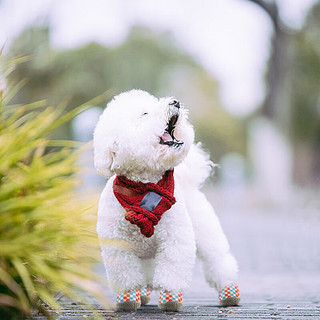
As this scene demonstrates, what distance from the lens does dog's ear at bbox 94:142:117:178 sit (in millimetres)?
3266

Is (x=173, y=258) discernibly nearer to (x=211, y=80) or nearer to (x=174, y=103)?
(x=174, y=103)

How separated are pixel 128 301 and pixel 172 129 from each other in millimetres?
998

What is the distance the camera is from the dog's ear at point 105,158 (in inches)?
129

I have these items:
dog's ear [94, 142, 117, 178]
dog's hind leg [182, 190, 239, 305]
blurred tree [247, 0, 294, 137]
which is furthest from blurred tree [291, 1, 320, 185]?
dog's ear [94, 142, 117, 178]

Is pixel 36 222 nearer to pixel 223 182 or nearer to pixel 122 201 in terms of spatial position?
pixel 122 201

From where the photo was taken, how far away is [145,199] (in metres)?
3.29

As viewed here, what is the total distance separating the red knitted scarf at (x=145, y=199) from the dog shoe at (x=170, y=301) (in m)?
0.35

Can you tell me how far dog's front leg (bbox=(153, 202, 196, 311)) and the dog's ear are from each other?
41 centimetres

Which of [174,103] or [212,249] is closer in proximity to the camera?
[174,103]

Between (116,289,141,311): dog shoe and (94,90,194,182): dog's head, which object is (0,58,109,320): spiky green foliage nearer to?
(94,90,194,182): dog's head

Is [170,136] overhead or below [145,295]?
overhead

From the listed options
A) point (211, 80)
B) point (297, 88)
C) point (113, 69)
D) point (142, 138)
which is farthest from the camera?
point (211, 80)

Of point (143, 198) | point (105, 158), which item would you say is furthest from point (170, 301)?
point (105, 158)

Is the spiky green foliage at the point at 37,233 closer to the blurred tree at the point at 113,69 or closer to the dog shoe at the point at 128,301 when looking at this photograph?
the dog shoe at the point at 128,301
